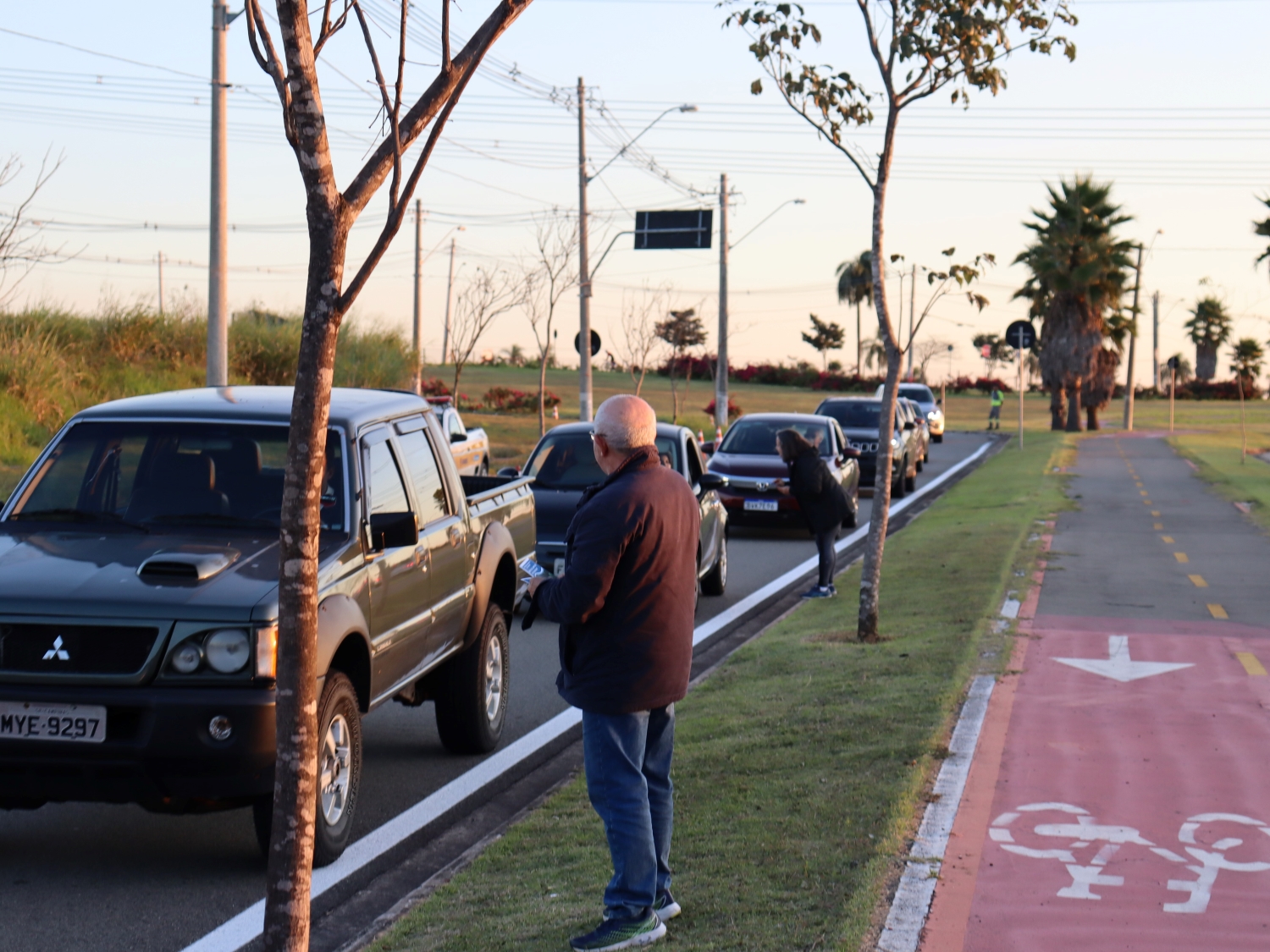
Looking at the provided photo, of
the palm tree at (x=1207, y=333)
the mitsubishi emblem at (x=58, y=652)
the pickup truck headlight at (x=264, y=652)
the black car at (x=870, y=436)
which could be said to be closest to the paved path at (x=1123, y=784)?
the pickup truck headlight at (x=264, y=652)

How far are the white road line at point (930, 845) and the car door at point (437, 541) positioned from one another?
2583 mm

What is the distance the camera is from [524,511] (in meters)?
9.17

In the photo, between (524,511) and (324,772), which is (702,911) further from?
(524,511)

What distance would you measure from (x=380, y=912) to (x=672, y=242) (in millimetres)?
37496

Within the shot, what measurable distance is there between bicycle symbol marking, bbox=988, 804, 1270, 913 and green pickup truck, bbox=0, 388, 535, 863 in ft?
8.14

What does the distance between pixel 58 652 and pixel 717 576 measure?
31.0ft

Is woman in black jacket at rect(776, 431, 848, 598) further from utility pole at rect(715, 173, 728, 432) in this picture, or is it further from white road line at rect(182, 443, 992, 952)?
utility pole at rect(715, 173, 728, 432)

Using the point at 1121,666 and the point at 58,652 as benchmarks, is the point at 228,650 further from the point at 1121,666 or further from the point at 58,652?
the point at 1121,666

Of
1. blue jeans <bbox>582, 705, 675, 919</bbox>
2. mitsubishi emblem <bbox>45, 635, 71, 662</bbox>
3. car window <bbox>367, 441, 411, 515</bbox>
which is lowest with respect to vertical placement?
blue jeans <bbox>582, 705, 675, 919</bbox>

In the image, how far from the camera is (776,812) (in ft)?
Answer: 20.8

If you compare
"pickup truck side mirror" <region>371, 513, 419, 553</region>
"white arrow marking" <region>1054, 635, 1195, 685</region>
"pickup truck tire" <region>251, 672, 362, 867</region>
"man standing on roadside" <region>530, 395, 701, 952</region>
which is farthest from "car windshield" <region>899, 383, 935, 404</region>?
"man standing on roadside" <region>530, 395, 701, 952</region>

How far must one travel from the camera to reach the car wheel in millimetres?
14281

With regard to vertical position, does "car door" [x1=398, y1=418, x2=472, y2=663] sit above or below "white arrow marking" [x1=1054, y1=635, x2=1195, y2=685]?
above

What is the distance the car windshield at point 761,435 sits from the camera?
68.7 ft
